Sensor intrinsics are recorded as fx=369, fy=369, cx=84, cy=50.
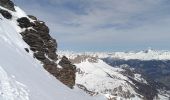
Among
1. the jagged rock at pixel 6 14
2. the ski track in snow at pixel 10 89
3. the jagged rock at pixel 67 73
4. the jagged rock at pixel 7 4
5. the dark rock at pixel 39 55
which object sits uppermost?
the jagged rock at pixel 7 4

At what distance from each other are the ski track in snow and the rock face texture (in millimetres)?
43284

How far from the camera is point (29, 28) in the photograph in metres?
84.1

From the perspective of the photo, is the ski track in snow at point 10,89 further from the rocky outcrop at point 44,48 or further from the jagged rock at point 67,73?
the jagged rock at point 67,73

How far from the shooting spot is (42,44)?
278 ft

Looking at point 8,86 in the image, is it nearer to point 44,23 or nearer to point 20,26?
point 20,26

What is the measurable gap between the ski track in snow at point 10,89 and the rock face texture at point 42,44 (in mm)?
43284

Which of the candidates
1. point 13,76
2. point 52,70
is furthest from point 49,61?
point 13,76

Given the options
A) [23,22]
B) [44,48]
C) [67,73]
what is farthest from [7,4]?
[67,73]

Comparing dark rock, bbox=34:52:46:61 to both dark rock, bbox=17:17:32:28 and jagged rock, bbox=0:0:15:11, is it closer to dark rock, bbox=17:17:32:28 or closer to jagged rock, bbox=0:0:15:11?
dark rock, bbox=17:17:32:28

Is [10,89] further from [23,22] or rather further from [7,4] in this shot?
[7,4]

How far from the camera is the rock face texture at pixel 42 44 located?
81.0 m

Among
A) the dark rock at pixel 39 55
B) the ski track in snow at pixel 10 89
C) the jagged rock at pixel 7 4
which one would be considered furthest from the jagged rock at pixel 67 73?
the ski track in snow at pixel 10 89

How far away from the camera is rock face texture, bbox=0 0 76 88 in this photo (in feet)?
266

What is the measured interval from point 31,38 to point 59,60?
12.5 meters
